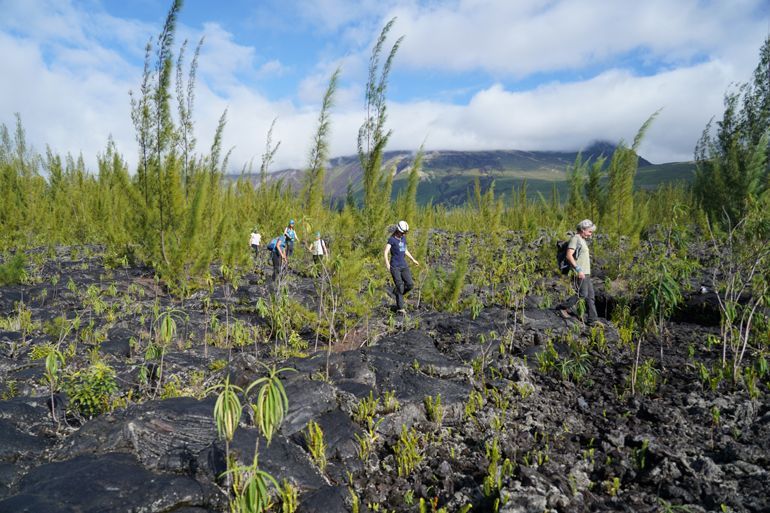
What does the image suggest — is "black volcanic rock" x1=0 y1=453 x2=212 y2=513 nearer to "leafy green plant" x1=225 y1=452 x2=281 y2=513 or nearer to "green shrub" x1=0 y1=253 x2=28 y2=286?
"leafy green plant" x1=225 y1=452 x2=281 y2=513

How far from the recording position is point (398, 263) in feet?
25.9

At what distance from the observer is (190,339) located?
6406mm

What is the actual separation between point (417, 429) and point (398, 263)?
4.15 metres

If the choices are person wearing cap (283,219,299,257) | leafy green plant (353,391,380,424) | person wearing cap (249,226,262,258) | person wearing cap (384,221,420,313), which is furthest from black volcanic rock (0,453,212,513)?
person wearing cap (249,226,262,258)

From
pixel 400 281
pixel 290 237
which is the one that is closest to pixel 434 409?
pixel 400 281

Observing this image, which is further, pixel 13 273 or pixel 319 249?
pixel 13 273

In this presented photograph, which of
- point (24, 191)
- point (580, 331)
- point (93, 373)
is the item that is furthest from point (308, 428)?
point (24, 191)

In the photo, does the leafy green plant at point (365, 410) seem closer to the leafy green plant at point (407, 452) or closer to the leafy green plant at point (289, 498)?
the leafy green plant at point (407, 452)

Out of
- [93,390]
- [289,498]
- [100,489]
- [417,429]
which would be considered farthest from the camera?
[417,429]

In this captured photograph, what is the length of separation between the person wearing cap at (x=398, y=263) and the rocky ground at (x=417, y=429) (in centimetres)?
156

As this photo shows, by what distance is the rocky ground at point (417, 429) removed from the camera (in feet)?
9.45

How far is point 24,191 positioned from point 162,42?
34.0 ft

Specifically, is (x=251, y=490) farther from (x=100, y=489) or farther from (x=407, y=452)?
(x=407, y=452)

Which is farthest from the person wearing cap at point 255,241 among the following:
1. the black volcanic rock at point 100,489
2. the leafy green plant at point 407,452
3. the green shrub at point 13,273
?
the black volcanic rock at point 100,489
